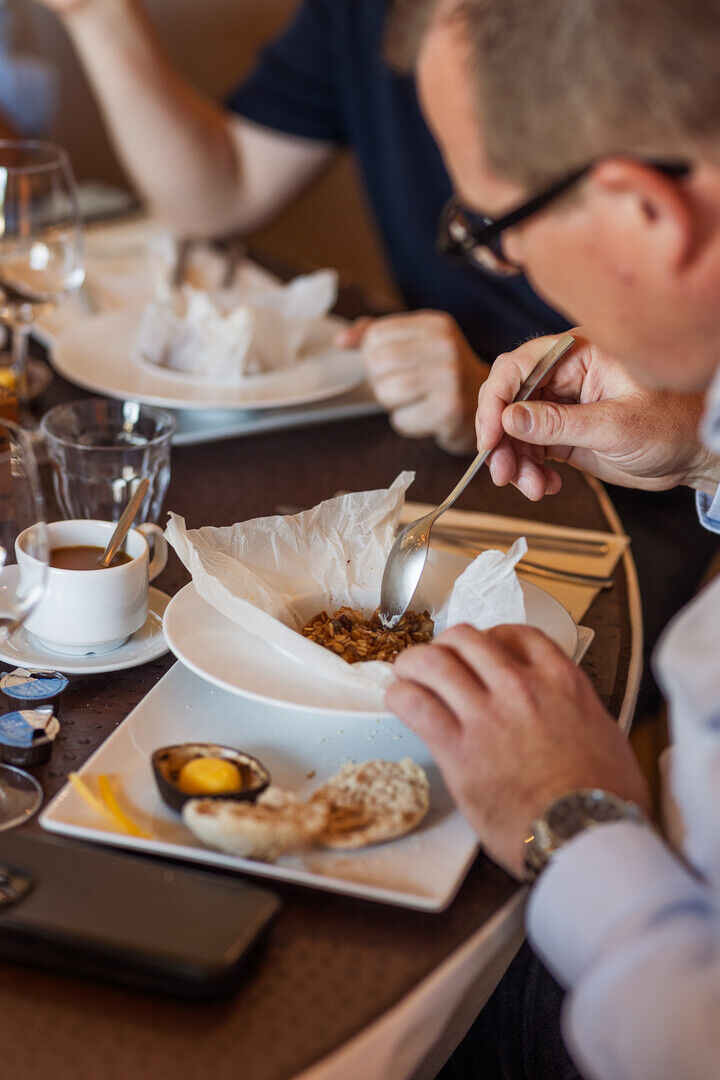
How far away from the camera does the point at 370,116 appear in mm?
1860

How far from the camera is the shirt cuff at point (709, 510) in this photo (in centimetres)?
90

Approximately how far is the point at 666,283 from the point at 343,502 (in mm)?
365

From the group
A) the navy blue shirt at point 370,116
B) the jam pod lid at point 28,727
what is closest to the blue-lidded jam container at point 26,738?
A: the jam pod lid at point 28,727

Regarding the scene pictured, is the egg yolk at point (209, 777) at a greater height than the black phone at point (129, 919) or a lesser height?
lesser

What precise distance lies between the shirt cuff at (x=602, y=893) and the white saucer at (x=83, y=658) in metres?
0.33

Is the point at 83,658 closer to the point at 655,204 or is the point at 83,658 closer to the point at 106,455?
the point at 106,455

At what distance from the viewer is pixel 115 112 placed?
5.91 feet

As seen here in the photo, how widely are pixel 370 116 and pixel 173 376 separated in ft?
2.95

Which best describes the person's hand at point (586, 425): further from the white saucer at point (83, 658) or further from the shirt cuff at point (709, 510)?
the white saucer at point (83, 658)

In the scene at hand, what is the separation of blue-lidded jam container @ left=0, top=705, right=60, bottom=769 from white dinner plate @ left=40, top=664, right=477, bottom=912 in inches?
1.7

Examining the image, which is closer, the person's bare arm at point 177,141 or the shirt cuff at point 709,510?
the shirt cuff at point 709,510

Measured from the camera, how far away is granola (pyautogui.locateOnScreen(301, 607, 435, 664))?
29.1 inches

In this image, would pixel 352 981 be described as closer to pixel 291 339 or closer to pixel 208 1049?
pixel 208 1049

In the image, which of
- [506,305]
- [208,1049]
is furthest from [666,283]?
[506,305]
